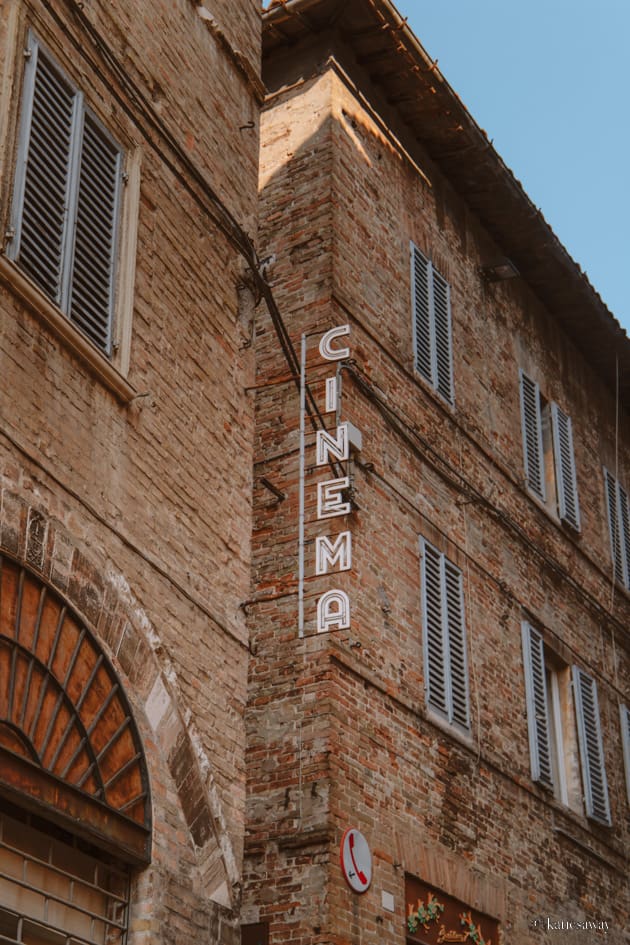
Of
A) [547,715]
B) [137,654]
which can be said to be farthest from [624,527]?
[137,654]

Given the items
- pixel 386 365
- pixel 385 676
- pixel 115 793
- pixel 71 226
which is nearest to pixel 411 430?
pixel 386 365

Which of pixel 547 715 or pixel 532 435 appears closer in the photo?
pixel 547 715

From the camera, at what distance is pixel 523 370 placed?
1622 centimetres

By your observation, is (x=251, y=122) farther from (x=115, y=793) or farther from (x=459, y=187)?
(x=115, y=793)

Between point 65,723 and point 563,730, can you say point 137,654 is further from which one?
point 563,730

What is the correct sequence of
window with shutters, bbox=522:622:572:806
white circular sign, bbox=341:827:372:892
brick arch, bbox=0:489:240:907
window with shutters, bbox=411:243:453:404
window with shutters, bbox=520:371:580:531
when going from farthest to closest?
window with shutters, bbox=520:371:580:531 → window with shutters, bbox=411:243:453:404 → window with shutters, bbox=522:622:572:806 → white circular sign, bbox=341:827:372:892 → brick arch, bbox=0:489:240:907

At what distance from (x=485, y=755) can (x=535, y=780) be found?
3.50ft

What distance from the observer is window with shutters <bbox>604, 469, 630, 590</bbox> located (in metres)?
17.6

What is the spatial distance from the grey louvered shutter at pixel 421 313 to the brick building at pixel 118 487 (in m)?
3.02

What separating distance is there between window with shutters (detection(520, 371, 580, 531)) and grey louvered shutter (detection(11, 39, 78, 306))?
771 cm

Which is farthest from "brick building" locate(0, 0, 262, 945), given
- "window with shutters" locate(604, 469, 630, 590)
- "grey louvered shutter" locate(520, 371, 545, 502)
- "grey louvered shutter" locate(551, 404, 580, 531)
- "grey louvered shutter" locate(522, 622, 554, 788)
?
"window with shutters" locate(604, 469, 630, 590)

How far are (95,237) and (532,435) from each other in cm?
787

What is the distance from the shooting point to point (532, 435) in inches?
632

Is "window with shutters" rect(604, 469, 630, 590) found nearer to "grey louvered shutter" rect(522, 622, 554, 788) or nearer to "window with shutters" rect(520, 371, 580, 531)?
"window with shutters" rect(520, 371, 580, 531)
